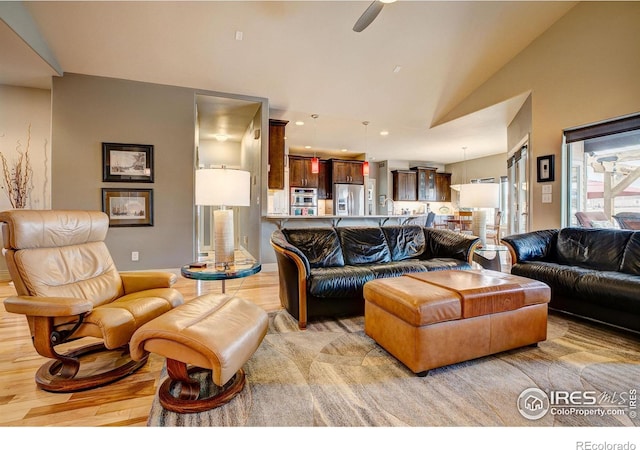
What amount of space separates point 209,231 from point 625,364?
24.1ft

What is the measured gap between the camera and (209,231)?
24.8 feet

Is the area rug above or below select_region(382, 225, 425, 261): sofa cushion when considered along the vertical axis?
below

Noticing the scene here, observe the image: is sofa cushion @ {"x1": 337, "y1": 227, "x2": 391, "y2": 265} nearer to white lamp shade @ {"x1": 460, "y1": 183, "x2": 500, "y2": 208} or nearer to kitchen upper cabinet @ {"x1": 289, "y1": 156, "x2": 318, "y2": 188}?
white lamp shade @ {"x1": 460, "y1": 183, "x2": 500, "y2": 208}

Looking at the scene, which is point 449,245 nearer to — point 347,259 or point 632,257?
point 347,259

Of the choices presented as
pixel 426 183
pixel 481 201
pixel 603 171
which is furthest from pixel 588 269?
pixel 426 183

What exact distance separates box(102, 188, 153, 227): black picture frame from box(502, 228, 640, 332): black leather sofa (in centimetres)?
462

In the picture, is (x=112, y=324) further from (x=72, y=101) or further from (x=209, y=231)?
(x=209, y=231)

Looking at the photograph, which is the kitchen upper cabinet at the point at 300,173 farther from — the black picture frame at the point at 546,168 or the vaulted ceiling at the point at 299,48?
the black picture frame at the point at 546,168

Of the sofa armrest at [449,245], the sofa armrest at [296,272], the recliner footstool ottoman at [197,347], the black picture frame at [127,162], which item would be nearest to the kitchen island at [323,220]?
the sofa armrest at [449,245]

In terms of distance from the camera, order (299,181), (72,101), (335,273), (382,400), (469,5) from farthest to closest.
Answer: (299,181), (72,101), (469,5), (335,273), (382,400)

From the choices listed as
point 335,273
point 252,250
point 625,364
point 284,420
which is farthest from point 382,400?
point 252,250

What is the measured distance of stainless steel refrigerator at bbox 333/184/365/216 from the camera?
8586mm

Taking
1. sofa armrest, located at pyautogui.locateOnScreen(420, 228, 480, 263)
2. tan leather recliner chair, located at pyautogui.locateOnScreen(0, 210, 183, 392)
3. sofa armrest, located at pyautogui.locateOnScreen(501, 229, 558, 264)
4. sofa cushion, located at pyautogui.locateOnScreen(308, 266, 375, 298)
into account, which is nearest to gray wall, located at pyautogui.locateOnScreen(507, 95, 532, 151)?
sofa armrest, located at pyautogui.locateOnScreen(501, 229, 558, 264)

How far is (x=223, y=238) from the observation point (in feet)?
8.40
